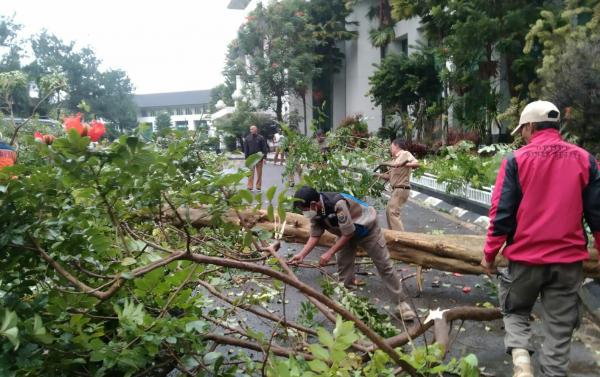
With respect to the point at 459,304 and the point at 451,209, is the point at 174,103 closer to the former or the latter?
the point at 451,209

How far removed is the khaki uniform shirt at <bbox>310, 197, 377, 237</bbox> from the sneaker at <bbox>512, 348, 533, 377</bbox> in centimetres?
171

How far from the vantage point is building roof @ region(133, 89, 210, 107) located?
8438 centimetres

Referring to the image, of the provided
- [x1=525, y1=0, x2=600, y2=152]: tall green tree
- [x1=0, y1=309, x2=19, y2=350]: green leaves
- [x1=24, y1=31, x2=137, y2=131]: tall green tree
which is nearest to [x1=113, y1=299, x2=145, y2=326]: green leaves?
[x1=0, y1=309, x2=19, y2=350]: green leaves

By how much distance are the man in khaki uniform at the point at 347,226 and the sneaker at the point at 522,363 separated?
146 centimetres

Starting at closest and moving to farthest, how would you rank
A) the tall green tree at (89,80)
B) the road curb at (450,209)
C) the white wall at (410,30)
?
the road curb at (450,209) → the white wall at (410,30) → the tall green tree at (89,80)

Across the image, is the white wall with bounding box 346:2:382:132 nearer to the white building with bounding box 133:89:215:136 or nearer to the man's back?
the man's back

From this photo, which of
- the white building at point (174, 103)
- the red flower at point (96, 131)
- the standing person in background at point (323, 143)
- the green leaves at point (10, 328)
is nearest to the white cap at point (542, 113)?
the red flower at point (96, 131)

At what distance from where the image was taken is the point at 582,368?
134 inches

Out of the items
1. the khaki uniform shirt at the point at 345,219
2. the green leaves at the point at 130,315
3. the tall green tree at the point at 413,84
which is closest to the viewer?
the green leaves at the point at 130,315

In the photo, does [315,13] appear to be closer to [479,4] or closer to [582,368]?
[479,4]

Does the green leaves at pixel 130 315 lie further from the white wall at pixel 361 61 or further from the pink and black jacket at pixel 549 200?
the white wall at pixel 361 61

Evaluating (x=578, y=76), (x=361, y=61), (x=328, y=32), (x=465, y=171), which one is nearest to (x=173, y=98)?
(x=328, y=32)

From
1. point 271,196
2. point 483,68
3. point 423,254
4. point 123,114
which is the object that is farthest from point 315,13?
point 123,114

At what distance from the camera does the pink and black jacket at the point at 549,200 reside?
2709 millimetres
